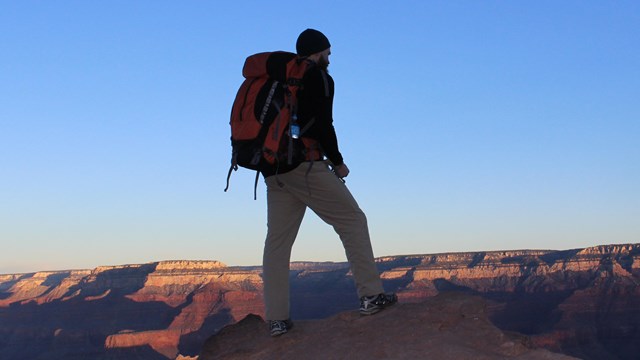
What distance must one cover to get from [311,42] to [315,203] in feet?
3.41

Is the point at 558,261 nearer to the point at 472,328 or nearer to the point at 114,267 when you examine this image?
the point at 114,267

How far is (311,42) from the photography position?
→ 4.96 metres

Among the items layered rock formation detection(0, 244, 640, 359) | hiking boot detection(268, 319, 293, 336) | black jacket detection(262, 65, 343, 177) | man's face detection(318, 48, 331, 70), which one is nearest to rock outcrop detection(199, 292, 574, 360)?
hiking boot detection(268, 319, 293, 336)

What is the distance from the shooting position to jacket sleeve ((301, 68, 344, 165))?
4805mm

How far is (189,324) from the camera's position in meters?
90.0

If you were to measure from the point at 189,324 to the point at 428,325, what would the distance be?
3467 inches

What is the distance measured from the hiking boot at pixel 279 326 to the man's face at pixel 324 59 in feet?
5.82

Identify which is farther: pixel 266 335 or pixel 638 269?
pixel 638 269

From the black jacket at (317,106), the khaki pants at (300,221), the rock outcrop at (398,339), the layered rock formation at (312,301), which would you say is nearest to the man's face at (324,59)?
the black jacket at (317,106)

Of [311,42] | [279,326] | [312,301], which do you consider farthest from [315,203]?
[312,301]

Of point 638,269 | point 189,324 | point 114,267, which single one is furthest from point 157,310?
point 638,269

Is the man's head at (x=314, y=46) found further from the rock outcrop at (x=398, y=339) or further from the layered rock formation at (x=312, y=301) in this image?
the layered rock formation at (x=312, y=301)

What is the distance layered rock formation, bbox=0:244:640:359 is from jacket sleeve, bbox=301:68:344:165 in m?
65.4

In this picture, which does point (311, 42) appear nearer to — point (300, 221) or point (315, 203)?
point (315, 203)
